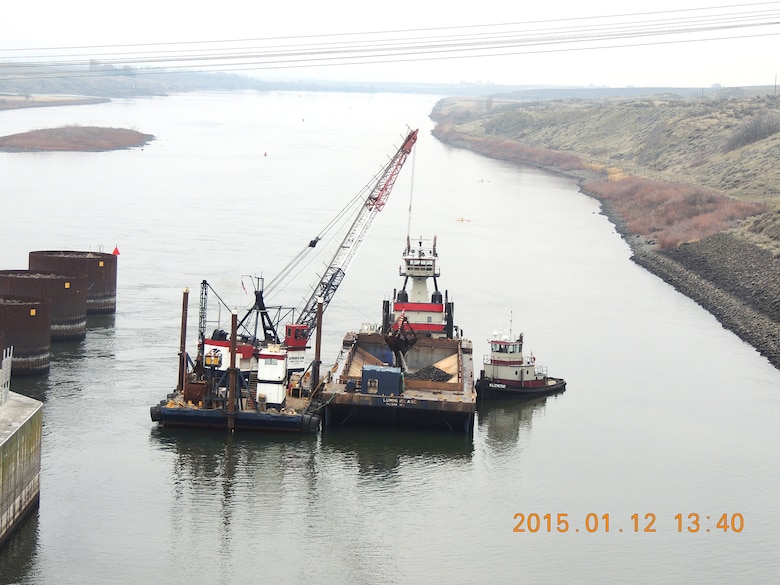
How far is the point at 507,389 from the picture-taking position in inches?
1738

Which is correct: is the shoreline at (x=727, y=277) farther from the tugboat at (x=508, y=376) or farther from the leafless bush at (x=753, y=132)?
the leafless bush at (x=753, y=132)

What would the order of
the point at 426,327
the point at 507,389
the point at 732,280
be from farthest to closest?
the point at 732,280
the point at 426,327
the point at 507,389

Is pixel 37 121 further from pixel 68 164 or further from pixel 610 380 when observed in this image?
pixel 610 380

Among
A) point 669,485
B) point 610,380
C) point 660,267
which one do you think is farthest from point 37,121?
point 669,485

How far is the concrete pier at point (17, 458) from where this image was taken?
2698 cm

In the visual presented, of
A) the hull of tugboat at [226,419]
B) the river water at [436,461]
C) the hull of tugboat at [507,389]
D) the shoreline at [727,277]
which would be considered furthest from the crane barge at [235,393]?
the shoreline at [727,277]

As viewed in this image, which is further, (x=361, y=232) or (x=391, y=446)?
(x=361, y=232)

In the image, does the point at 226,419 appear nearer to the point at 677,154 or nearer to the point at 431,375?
the point at 431,375

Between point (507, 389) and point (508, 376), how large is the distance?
55cm

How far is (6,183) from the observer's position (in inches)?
4080

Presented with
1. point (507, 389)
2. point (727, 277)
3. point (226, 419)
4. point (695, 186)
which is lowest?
point (226, 419)

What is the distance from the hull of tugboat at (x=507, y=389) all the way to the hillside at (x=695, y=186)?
12.6 metres

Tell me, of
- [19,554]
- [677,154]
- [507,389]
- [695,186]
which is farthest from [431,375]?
[677,154]

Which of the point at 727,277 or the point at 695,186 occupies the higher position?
the point at 695,186
